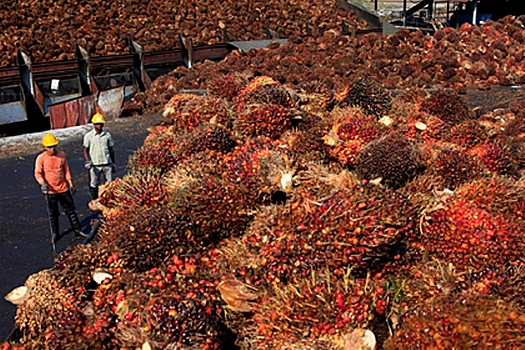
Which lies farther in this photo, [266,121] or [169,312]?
[266,121]

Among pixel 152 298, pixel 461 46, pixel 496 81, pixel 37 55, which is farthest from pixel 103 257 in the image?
pixel 37 55

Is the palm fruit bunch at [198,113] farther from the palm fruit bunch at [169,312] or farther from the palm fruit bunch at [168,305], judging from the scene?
the palm fruit bunch at [169,312]

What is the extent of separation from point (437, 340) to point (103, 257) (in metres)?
1.89

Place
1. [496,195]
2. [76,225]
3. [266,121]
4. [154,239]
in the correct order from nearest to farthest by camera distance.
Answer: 1. [154,239]
2. [496,195]
3. [266,121]
4. [76,225]

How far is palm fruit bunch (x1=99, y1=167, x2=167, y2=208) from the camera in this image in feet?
11.6

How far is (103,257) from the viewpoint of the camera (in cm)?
303

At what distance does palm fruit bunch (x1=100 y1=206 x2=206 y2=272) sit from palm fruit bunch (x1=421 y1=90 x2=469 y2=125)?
2.94 metres

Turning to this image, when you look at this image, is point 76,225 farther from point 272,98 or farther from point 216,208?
point 216,208

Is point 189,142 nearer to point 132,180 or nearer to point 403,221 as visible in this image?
point 132,180

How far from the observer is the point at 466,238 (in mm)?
2682

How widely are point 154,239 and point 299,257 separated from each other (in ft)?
2.95

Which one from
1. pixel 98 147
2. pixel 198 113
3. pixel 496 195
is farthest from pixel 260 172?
pixel 98 147

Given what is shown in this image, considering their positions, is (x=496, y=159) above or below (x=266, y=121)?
below

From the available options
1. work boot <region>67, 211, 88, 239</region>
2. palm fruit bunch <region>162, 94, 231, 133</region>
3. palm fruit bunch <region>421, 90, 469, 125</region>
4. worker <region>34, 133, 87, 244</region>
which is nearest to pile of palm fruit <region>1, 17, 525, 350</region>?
palm fruit bunch <region>162, 94, 231, 133</region>
